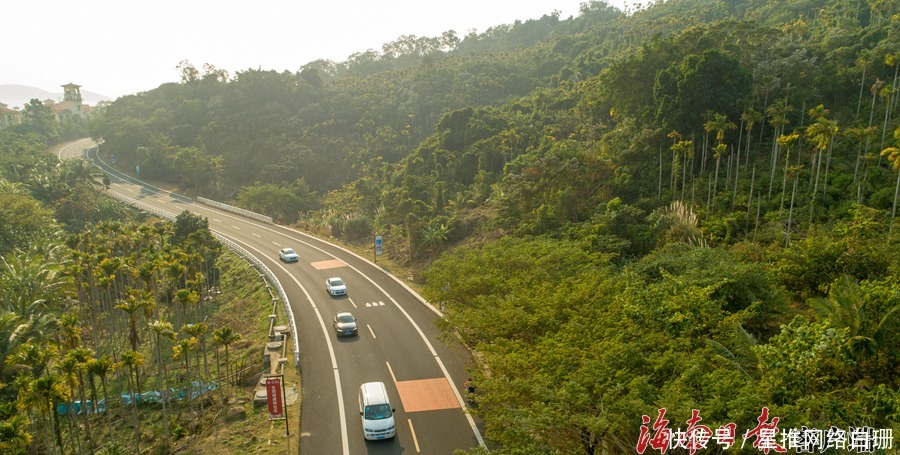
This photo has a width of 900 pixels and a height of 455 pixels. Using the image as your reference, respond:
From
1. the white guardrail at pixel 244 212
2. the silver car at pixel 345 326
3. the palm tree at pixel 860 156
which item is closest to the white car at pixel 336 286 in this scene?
the silver car at pixel 345 326

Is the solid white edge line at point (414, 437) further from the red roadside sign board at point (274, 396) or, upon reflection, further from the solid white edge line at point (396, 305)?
the red roadside sign board at point (274, 396)

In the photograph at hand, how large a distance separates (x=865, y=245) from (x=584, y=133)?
41.6 metres

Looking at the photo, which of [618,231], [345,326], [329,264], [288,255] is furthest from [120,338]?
[618,231]

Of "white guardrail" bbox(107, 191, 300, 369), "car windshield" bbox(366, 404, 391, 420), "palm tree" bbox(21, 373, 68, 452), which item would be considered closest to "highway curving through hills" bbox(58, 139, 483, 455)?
"white guardrail" bbox(107, 191, 300, 369)

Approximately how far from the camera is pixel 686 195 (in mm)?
45625

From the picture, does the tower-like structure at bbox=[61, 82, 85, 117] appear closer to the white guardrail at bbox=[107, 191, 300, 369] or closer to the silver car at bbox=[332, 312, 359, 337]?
the white guardrail at bbox=[107, 191, 300, 369]

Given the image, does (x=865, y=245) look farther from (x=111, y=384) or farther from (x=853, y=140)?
(x=111, y=384)

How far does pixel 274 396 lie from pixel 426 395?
25.9ft

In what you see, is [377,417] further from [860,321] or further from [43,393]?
[860,321]

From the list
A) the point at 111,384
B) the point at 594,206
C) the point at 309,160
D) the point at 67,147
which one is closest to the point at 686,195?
the point at 594,206

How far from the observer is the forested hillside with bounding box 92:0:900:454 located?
1764cm

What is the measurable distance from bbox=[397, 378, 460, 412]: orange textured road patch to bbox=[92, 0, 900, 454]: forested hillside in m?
3.34

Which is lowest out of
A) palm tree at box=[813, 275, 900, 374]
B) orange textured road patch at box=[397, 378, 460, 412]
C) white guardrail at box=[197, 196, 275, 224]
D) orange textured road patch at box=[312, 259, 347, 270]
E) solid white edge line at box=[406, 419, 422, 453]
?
solid white edge line at box=[406, 419, 422, 453]

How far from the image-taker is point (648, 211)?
1789 inches
